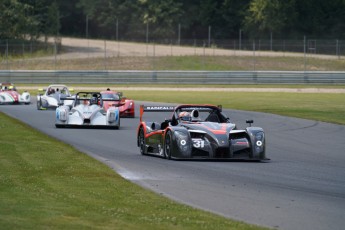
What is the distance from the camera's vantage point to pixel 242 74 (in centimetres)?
6225

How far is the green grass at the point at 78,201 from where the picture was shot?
9.72 metres

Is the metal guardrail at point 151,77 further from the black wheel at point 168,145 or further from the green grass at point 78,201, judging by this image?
the green grass at point 78,201

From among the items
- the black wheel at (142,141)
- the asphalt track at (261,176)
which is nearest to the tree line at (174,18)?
the asphalt track at (261,176)

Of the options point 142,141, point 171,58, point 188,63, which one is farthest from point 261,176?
point 171,58

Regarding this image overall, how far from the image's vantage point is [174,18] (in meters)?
93.4

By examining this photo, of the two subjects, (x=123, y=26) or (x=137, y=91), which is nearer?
(x=137, y=91)

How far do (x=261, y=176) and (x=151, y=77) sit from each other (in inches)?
1862

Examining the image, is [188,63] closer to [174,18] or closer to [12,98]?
[174,18]

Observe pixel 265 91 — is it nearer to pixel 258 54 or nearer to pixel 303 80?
pixel 303 80

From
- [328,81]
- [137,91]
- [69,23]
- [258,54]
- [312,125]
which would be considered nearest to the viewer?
[312,125]

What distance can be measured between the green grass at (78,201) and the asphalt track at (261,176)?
0.49 meters

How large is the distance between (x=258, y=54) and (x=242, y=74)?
42.8 feet

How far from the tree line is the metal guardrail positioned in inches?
817

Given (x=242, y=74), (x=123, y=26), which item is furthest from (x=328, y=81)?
(x=123, y=26)
